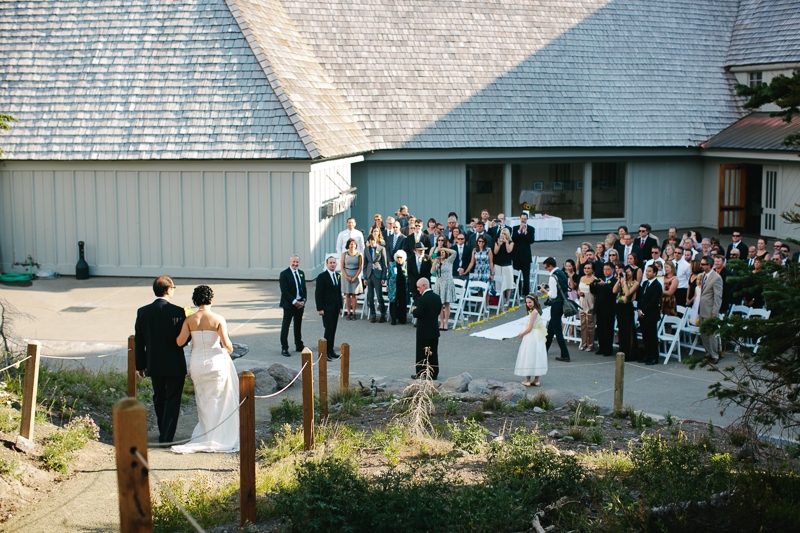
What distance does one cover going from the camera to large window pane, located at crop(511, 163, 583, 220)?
2697 centimetres

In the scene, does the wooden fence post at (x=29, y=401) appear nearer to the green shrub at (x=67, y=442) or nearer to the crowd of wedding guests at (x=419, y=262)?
the green shrub at (x=67, y=442)

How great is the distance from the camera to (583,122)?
85.4 ft

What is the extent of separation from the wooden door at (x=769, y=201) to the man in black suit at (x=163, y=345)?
71.9 ft

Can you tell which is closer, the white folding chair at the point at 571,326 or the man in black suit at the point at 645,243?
the white folding chair at the point at 571,326

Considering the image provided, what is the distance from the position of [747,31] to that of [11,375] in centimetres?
2695

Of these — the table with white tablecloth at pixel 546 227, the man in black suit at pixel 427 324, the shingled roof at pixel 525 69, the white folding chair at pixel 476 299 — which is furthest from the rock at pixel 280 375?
the table with white tablecloth at pixel 546 227

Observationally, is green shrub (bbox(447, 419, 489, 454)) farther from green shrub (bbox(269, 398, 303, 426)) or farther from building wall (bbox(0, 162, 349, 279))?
building wall (bbox(0, 162, 349, 279))

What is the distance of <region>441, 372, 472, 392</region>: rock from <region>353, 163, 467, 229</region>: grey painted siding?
13.2 metres

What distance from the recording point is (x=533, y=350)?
40.7 feet

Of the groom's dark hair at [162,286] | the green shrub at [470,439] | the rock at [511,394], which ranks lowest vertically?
the rock at [511,394]

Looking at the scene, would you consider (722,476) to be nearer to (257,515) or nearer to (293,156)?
(257,515)

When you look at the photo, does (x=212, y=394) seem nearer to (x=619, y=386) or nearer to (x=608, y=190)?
(x=619, y=386)

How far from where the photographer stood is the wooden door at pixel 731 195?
27.1 m

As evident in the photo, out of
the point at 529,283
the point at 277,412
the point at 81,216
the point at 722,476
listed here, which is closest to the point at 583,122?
the point at 529,283
